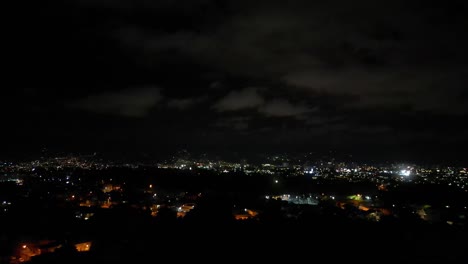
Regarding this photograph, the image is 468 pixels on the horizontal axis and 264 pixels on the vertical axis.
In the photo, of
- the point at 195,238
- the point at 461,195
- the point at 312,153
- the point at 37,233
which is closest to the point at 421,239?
the point at 195,238

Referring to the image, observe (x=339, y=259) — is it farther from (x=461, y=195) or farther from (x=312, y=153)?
→ (x=312, y=153)

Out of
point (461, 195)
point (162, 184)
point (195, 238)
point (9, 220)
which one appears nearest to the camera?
point (195, 238)

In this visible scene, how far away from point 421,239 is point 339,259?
4.48m

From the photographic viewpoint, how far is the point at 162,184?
123 feet

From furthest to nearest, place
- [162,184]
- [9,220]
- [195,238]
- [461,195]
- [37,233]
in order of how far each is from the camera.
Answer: [162,184] < [461,195] < [9,220] < [37,233] < [195,238]

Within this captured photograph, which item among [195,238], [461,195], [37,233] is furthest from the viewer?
[461,195]

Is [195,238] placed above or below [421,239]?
above

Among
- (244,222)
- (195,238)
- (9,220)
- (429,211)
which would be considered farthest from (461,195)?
(9,220)

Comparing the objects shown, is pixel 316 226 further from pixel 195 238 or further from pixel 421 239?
pixel 195 238

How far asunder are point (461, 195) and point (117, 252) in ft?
94.8

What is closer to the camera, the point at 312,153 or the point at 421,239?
the point at 421,239

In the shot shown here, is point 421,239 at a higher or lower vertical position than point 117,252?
lower

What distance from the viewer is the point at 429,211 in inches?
821

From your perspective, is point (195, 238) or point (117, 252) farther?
point (195, 238)
